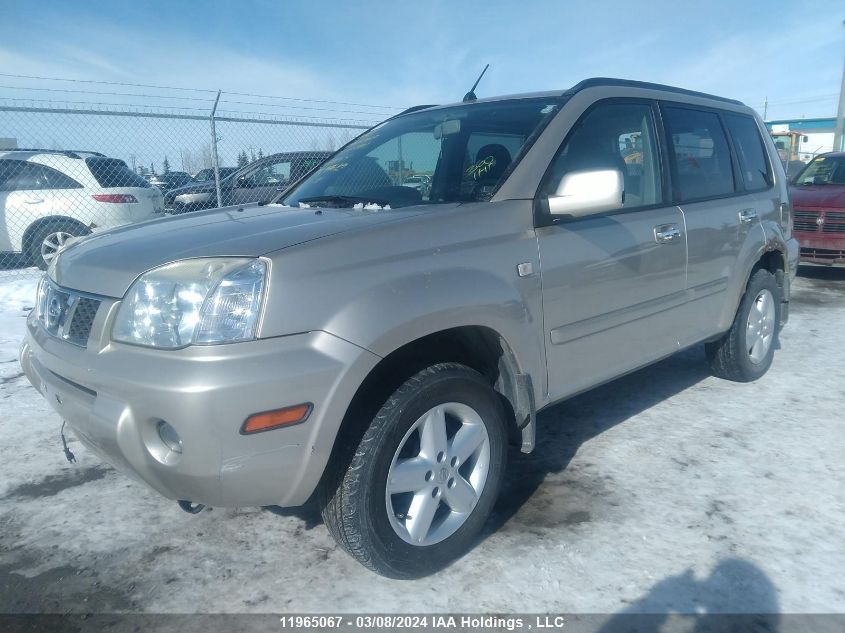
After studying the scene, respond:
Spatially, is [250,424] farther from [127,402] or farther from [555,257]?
[555,257]

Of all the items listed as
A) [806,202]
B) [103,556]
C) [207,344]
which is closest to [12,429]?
[103,556]

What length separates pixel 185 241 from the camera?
2312mm

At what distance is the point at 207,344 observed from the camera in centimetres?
195

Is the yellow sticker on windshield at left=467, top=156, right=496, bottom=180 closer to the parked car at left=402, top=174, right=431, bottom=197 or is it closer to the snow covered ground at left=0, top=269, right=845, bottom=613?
the parked car at left=402, top=174, right=431, bottom=197

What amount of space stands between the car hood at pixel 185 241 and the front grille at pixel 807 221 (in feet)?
25.6

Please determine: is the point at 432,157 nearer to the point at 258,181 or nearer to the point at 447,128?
the point at 447,128

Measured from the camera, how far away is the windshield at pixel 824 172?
912cm

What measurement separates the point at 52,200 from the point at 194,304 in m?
7.76

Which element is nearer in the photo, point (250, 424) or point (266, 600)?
point (250, 424)

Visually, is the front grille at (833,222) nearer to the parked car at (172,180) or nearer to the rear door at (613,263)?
the rear door at (613,263)

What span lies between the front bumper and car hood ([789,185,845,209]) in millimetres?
8263

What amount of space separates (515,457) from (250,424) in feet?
6.26

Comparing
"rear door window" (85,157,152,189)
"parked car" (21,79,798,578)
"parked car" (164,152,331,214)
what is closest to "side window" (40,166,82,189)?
"rear door window" (85,157,152,189)

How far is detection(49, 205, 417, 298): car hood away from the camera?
85.2 inches
